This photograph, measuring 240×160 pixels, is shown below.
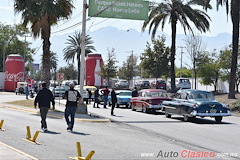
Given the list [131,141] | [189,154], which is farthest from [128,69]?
[189,154]

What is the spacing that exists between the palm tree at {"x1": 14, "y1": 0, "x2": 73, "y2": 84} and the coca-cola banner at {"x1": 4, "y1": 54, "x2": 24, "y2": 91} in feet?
144

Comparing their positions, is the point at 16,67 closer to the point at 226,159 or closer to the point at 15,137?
the point at 15,137

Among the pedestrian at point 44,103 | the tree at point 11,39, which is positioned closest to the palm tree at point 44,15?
the pedestrian at point 44,103

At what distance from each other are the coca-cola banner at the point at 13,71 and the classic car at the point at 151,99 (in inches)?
1806

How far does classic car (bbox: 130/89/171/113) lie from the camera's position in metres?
28.8

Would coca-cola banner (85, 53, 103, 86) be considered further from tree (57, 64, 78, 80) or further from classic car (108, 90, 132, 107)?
tree (57, 64, 78, 80)

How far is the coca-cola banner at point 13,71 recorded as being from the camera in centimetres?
7338

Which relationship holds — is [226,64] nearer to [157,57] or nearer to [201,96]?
[157,57]

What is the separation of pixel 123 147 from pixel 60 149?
1.93 meters

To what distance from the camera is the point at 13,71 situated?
7344 centimetres

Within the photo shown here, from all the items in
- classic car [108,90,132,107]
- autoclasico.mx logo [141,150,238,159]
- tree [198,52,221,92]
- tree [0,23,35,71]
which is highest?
tree [0,23,35,71]

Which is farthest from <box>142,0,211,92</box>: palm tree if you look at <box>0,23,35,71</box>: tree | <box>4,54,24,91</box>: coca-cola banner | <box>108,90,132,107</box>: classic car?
<box>0,23,35,71</box>: tree

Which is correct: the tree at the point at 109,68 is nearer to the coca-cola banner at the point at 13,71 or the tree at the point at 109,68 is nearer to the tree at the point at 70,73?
the coca-cola banner at the point at 13,71

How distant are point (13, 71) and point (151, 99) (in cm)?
4868
